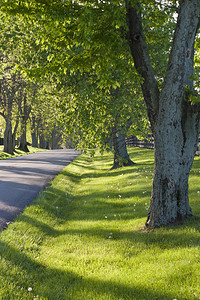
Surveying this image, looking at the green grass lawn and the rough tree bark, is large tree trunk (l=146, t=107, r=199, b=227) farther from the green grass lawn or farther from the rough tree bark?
the green grass lawn

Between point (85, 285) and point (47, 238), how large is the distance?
2.36 m

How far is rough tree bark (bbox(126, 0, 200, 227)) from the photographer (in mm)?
6008

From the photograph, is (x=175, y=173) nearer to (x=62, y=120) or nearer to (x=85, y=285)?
(x=85, y=285)

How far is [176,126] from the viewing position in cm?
605

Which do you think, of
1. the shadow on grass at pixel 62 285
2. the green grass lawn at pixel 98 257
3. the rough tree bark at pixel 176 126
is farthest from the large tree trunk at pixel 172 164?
the shadow on grass at pixel 62 285

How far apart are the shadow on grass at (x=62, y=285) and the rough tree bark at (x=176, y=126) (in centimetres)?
216

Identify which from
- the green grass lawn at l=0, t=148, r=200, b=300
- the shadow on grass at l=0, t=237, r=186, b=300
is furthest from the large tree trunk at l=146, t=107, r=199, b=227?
the shadow on grass at l=0, t=237, r=186, b=300

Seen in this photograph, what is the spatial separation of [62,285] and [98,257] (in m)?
1.08

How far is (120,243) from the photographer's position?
5.70 metres

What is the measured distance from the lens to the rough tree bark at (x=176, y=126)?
6008mm

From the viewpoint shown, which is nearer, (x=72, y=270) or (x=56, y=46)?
(x=72, y=270)

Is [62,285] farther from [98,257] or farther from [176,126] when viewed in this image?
[176,126]

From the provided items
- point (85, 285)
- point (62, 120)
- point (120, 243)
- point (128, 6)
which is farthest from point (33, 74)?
Result: point (85, 285)

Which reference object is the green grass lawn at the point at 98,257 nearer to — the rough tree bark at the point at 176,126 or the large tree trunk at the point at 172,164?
the large tree trunk at the point at 172,164
